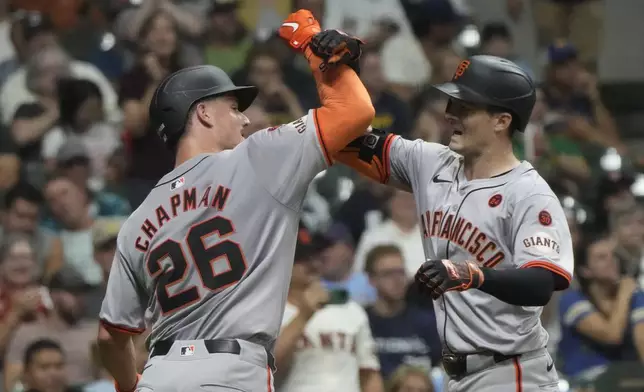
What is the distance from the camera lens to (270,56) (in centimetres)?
1002

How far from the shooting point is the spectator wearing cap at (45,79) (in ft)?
32.5

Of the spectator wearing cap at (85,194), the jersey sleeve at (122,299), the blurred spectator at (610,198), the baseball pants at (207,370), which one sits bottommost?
the baseball pants at (207,370)

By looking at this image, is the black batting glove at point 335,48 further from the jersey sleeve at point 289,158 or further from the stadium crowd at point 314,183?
the stadium crowd at point 314,183

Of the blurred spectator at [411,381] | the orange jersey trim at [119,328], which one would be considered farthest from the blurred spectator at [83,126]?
the orange jersey trim at [119,328]

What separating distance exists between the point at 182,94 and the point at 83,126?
480 cm

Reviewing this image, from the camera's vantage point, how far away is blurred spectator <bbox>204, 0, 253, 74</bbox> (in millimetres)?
10367

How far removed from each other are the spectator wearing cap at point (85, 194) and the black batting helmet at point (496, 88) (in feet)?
14.7

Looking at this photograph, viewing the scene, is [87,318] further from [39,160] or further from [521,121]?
[521,121]

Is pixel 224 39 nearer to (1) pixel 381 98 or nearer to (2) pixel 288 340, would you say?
(1) pixel 381 98

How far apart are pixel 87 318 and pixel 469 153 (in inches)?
152

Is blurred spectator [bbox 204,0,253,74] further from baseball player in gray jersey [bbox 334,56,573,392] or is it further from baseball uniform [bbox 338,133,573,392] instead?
baseball uniform [bbox 338,133,573,392]

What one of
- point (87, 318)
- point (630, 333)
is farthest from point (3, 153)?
point (630, 333)

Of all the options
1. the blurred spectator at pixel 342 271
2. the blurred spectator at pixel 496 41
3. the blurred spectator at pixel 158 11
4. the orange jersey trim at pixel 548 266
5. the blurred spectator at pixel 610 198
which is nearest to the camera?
the orange jersey trim at pixel 548 266

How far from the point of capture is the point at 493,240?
489 centimetres
